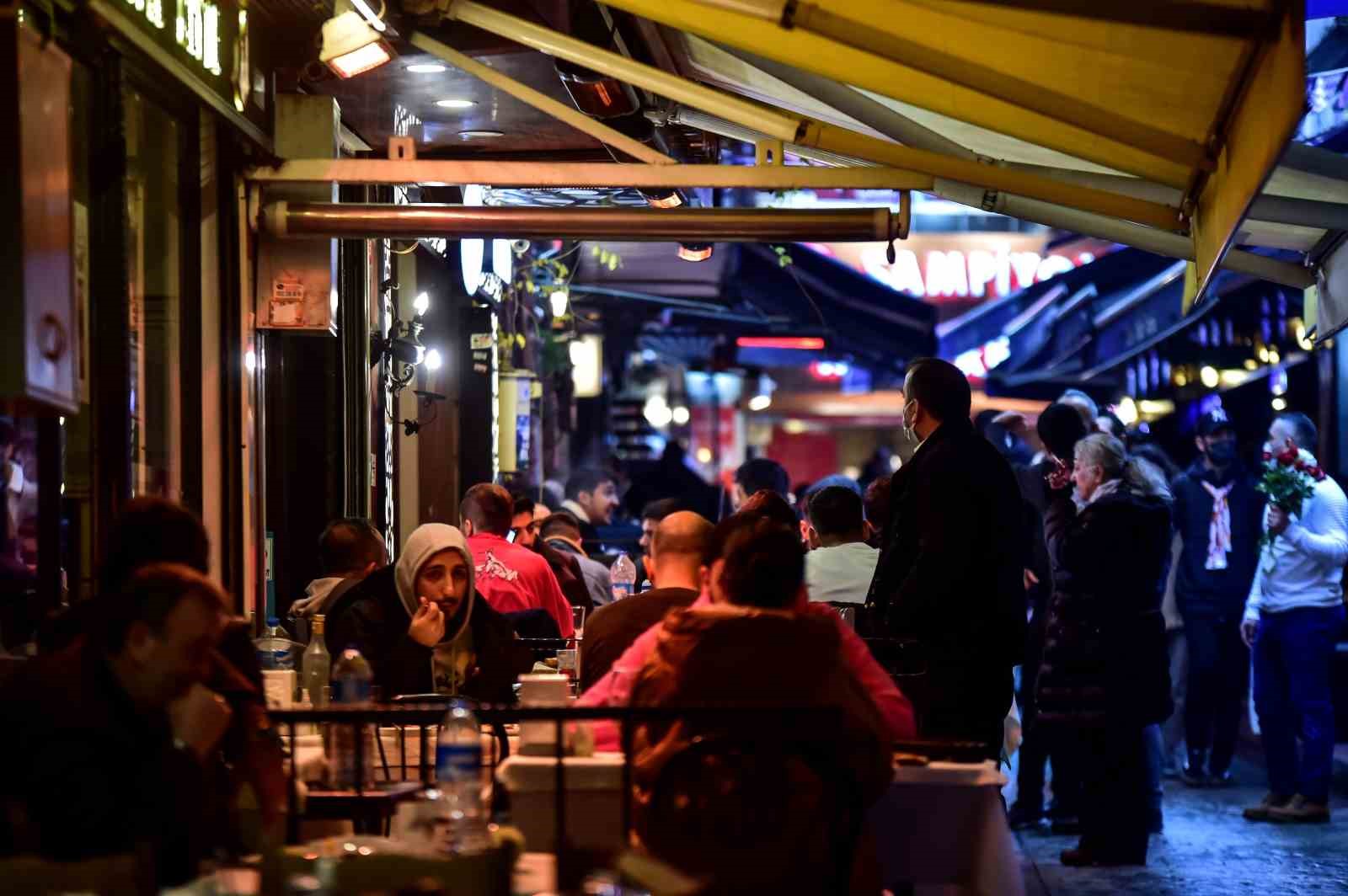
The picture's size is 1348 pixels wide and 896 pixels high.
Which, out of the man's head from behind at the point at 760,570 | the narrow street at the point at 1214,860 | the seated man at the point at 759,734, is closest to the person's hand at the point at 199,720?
the seated man at the point at 759,734

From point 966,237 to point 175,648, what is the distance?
30823mm

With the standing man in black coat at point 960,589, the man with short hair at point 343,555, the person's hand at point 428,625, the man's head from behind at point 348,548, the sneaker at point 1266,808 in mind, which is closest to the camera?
the person's hand at point 428,625

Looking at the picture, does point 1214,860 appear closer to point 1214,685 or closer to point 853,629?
point 1214,685

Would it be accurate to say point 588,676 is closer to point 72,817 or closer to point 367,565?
point 367,565

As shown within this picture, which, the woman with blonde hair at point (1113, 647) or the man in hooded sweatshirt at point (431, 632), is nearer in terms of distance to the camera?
the man in hooded sweatshirt at point (431, 632)

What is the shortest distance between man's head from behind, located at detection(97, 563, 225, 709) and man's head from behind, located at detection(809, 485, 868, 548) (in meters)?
4.97

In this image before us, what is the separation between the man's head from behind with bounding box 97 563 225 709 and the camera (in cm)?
385

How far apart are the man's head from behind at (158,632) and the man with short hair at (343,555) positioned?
4.28 m

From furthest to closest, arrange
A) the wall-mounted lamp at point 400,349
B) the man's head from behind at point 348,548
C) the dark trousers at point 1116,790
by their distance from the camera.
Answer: the wall-mounted lamp at point 400,349
the dark trousers at point 1116,790
the man's head from behind at point 348,548

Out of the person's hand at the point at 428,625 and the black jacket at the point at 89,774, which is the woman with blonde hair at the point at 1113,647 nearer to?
the person's hand at the point at 428,625

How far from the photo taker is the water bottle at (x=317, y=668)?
6273 millimetres

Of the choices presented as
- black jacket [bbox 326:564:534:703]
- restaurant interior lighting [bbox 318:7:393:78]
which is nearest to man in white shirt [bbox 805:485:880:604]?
black jacket [bbox 326:564:534:703]

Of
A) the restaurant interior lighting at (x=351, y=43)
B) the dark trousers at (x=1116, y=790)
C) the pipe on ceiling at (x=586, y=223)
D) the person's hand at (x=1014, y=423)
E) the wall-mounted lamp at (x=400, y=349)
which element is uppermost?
the restaurant interior lighting at (x=351, y=43)

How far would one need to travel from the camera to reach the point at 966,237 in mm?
33688
